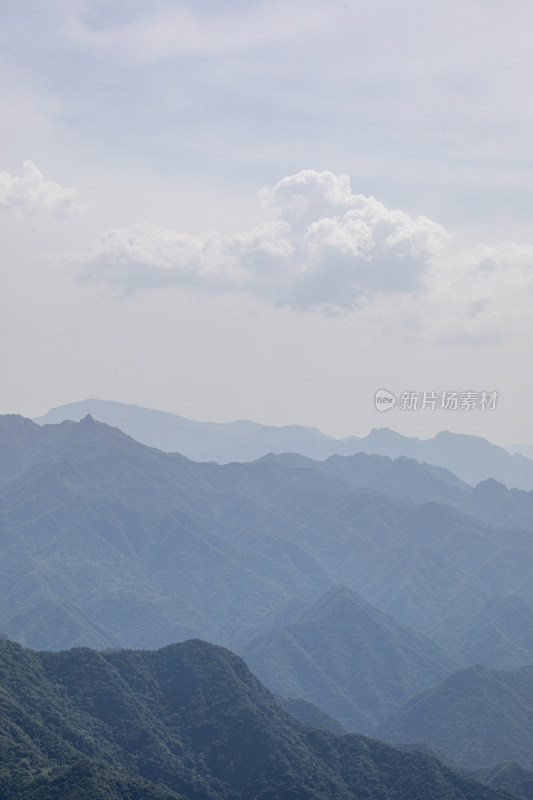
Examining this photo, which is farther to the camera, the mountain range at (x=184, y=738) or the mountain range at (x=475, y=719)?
the mountain range at (x=475, y=719)

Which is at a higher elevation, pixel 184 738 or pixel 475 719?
pixel 184 738

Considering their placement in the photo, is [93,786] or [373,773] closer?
[93,786]

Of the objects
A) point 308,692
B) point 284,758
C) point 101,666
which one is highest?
point 101,666

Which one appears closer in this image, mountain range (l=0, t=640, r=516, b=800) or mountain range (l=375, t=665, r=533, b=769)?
mountain range (l=0, t=640, r=516, b=800)

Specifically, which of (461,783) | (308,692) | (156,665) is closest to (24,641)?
(308,692)

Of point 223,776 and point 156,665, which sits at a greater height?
point 156,665

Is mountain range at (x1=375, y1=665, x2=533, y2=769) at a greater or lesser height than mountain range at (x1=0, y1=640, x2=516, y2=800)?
lesser

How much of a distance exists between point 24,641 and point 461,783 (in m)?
116

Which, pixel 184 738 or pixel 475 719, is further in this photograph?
pixel 475 719

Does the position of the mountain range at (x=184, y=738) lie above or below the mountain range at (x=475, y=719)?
above

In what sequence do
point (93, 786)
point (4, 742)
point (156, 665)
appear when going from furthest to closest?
point (156, 665)
point (4, 742)
point (93, 786)

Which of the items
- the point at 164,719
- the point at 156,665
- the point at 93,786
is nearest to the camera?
the point at 93,786

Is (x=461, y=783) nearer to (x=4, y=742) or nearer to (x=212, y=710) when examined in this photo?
(x=212, y=710)

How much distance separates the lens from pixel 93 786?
75875 mm
